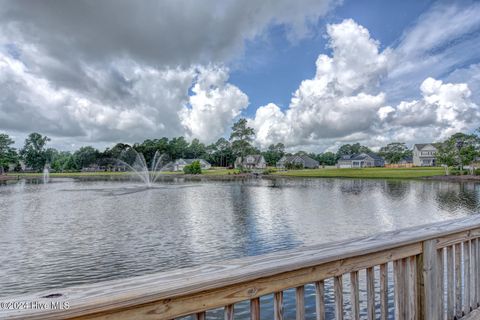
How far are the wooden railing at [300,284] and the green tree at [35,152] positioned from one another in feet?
340

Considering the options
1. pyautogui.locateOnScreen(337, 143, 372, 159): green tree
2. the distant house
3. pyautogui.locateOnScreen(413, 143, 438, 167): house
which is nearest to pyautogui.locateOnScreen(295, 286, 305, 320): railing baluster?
the distant house

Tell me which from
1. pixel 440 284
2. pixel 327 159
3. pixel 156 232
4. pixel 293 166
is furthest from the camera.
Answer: pixel 327 159

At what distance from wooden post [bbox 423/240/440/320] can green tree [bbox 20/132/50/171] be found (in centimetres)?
10392

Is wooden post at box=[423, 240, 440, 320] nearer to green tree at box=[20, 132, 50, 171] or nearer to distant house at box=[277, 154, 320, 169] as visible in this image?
distant house at box=[277, 154, 320, 169]

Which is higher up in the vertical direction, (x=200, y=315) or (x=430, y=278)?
(x=200, y=315)

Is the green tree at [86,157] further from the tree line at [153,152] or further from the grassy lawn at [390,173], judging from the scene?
the grassy lawn at [390,173]

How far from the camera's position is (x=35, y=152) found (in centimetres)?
8625

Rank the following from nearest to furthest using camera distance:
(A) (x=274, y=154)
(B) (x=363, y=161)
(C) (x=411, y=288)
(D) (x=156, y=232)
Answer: (C) (x=411, y=288), (D) (x=156, y=232), (B) (x=363, y=161), (A) (x=274, y=154)

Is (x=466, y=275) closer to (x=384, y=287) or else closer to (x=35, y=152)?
(x=384, y=287)

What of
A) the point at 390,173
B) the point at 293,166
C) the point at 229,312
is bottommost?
the point at 390,173

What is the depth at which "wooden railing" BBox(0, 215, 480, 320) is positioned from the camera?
3.83 ft

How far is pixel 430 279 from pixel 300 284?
1384mm

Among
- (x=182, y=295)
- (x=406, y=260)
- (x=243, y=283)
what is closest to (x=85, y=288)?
(x=182, y=295)

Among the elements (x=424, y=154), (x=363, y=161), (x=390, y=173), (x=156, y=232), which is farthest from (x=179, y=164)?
(x=156, y=232)
